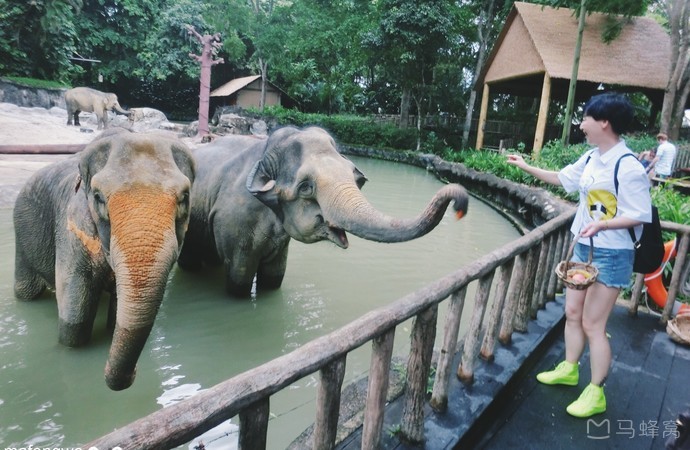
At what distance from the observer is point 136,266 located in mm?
2316

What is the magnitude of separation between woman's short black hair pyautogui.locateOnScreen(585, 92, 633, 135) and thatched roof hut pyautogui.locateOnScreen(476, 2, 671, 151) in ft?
46.7

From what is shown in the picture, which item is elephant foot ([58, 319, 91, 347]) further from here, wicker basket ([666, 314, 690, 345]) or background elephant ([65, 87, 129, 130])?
background elephant ([65, 87, 129, 130])

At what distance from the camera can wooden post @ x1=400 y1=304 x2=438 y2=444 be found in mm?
2236

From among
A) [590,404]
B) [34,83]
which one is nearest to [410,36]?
[34,83]

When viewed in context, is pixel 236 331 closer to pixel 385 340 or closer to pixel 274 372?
pixel 385 340

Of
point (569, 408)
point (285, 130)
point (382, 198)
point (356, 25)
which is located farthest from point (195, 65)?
point (569, 408)

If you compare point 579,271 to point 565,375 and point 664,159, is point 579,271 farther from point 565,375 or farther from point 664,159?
point 664,159

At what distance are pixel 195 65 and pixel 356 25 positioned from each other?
13654 mm

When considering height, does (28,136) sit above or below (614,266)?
below

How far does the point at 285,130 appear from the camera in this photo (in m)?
4.34

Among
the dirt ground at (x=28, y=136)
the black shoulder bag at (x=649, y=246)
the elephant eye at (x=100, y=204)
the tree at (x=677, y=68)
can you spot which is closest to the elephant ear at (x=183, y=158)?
the elephant eye at (x=100, y=204)

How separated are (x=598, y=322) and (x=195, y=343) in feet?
10.4

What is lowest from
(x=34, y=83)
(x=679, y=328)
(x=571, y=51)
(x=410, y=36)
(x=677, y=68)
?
(x=679, y=328)

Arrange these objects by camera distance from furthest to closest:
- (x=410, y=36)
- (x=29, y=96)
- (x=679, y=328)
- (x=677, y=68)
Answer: (x=410, y=36) → (x=29, y=96) → (x=677, y=68) → (x=679, y=328)
